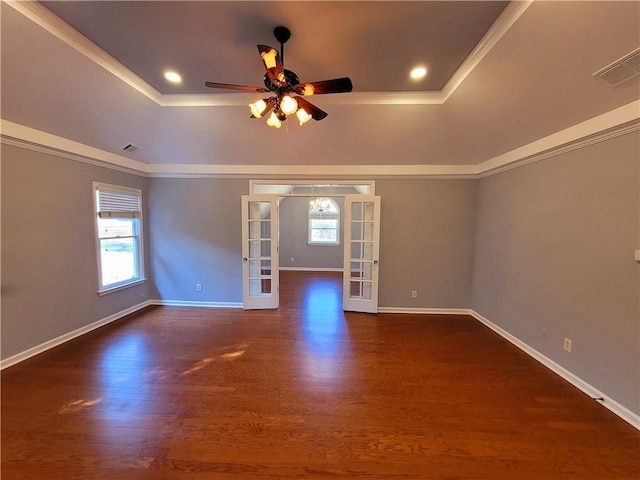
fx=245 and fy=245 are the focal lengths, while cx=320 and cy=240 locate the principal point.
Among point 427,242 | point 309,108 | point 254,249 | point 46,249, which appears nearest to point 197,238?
point 254,249

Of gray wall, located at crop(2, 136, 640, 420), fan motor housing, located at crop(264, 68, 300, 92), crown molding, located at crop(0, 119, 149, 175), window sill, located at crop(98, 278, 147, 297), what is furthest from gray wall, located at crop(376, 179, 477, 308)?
window sill, located at crop(98, 278, 147, 297)

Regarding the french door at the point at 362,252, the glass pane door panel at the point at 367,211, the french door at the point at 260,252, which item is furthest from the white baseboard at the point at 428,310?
the french door at the point at 260,252

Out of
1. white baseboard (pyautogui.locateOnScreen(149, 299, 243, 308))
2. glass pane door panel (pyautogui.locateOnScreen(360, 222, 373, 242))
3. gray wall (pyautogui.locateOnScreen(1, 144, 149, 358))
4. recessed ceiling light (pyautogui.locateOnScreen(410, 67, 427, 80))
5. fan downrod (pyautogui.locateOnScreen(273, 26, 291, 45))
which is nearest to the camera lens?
fan downrod (pyautogui.locateOnScreen(273, 26, 291, 45))

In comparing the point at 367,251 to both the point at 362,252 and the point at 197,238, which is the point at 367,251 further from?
the point at 197,238

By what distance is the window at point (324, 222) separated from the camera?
26.2 feet

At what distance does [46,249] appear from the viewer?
2.92 metres

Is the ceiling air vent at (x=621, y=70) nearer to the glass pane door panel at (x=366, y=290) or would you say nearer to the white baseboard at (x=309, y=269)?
the glass pane door panel at (x=366, y=290)

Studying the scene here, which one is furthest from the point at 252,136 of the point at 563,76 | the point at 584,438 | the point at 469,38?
the point at 584,438

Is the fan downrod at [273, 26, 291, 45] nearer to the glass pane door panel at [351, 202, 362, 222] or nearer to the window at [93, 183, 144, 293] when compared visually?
the glass pane door panel at [351, 202, 362, 222]

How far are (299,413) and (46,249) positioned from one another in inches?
137

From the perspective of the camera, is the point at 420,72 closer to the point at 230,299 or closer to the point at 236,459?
the point at 236,459

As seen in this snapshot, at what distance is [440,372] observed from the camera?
8.54ft

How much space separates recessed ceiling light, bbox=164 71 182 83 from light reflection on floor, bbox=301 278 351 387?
3.43m

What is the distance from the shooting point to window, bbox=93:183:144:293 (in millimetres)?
3588
